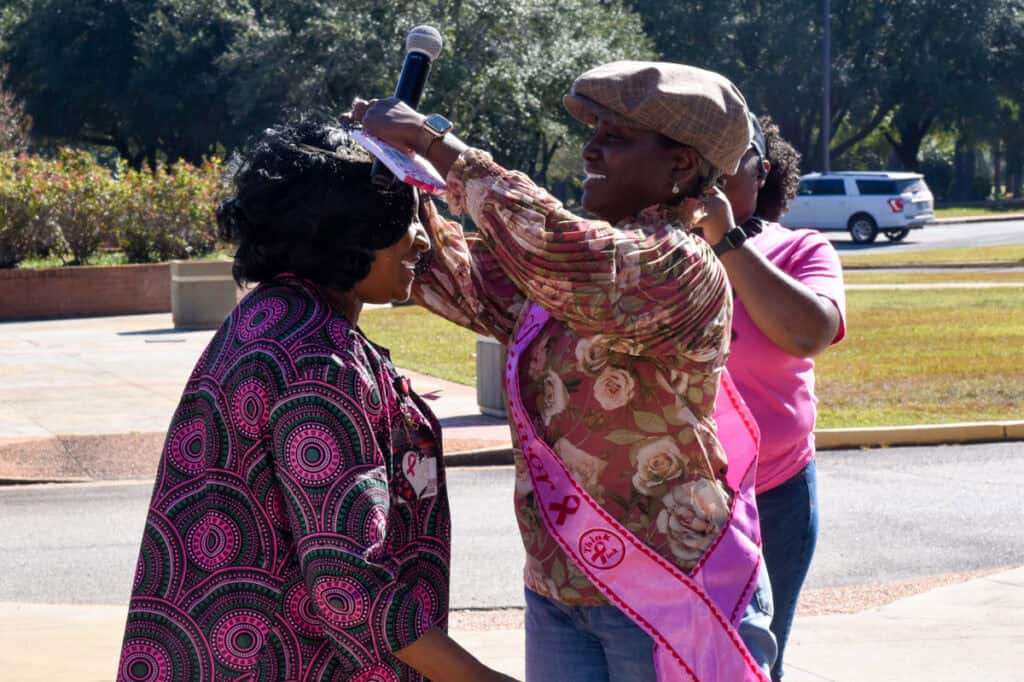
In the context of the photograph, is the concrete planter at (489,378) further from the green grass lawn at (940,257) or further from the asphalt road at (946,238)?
the asphalt road at (946,238)

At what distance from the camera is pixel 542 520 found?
2451mm

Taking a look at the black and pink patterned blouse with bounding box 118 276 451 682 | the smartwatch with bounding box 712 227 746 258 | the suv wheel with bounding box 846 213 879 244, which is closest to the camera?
the black and pink patterned blouse with bounding box 118 276 451 682

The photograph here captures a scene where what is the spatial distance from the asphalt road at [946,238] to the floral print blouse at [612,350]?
3412 centimetres

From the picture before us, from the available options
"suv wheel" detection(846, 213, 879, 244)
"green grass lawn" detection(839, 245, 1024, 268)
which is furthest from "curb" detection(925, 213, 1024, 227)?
"green grass lawn" detection(839, 245, 1024, 268)

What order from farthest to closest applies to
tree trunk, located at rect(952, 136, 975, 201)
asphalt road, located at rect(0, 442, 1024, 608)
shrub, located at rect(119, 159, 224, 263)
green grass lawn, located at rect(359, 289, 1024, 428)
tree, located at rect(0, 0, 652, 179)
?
tree trunk, located at rect(952, 136, 975, 201)
tree, located at rect(0, 0, 652, 179)
shrub, located at rect(119, 159, 224, 263)
green grass lawn, located at rect(359, 289, 1024, 428)
asphalt road, located at rect(0, 442, 1024, 608)

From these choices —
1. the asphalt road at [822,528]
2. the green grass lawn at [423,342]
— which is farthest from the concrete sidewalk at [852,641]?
the green grass lawn at [423,342]

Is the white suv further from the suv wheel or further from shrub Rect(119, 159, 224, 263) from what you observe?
shrub Rect(119, 159, 224, 263)

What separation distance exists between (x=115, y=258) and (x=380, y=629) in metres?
23.6

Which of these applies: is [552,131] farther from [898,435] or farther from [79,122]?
[898,435]

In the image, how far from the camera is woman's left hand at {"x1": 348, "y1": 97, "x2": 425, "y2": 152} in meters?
2.24

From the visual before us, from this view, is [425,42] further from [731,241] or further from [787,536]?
[787,536]

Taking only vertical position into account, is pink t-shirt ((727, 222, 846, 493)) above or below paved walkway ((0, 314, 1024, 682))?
above

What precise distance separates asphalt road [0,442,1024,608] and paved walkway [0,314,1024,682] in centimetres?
43

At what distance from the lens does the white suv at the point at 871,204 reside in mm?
39281
